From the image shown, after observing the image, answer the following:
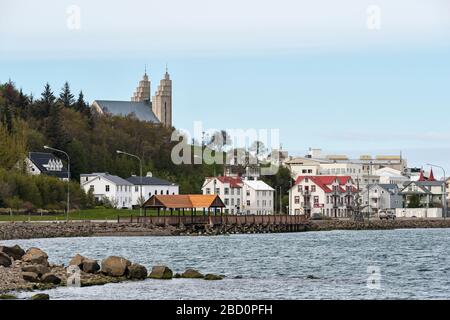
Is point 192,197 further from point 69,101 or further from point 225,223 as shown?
point 69,101

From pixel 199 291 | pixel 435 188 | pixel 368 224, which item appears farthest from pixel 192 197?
pixel 435 188

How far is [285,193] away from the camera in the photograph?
16925cm

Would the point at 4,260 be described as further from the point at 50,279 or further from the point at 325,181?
the point at 325,181

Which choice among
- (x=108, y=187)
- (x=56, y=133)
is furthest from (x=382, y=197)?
(x=56, y=133)

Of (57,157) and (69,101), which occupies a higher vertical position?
(69,101)

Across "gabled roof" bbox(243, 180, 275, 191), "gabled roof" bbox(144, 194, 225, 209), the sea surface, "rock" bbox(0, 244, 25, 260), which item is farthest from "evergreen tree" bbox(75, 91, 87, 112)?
"rock" bbox(0, 244, 25, 260)

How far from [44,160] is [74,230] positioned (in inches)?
1851

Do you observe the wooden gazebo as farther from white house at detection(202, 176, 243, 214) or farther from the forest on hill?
white house at detection(202, 176, 243, 214)

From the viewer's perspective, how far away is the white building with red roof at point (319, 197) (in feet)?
524

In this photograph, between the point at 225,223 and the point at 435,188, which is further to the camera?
the point at 435,188

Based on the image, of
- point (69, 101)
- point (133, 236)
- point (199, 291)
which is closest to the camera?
point (199, 291)

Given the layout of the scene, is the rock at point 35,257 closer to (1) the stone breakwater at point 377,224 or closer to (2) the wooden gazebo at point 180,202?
(2) the wooden gazebo at point 180,202
